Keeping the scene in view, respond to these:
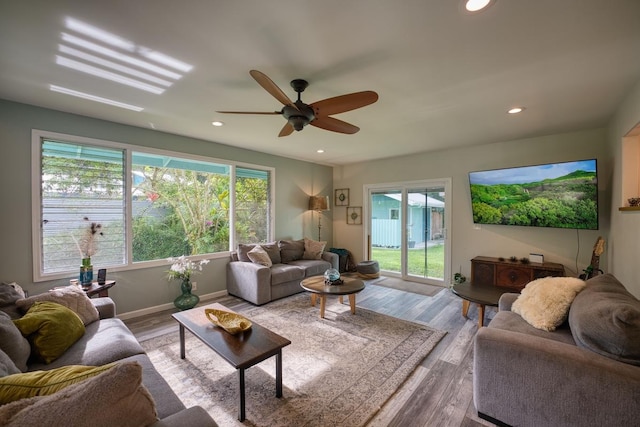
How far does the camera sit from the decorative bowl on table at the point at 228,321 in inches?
80.6

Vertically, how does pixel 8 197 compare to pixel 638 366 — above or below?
above

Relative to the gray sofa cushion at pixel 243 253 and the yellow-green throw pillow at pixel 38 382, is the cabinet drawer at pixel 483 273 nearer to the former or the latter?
the gray sofa cushion at pixel 243 253

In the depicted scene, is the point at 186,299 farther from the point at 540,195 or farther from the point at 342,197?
the point at 540,195

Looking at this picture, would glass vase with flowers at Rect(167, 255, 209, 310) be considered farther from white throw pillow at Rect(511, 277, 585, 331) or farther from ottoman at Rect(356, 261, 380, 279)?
white throw pillow at Rect(511, 277, 585, 331)

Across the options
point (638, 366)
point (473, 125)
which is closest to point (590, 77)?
point (473, 125)

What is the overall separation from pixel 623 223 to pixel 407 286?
2922 millimetres

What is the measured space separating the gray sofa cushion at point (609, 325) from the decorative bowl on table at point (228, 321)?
2209mm

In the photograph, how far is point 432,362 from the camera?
95.3 inches

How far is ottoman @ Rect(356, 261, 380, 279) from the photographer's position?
5.36 metres

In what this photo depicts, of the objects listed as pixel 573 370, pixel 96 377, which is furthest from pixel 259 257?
pixel 573 370

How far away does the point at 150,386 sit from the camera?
4.67ft

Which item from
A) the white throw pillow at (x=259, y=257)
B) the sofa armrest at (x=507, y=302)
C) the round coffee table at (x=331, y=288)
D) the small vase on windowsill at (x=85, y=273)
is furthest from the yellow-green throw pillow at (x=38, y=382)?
the white throw pillow at (x=259, y=257)

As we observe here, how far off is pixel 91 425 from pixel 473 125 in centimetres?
416

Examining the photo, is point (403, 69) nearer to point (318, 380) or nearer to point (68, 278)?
point (318, 380)
